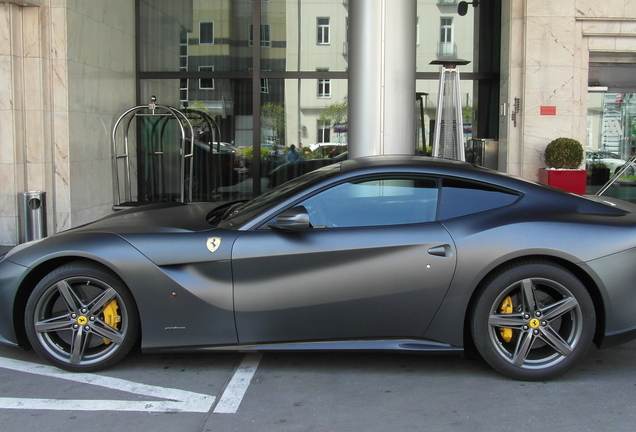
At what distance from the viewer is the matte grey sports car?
14.7ft

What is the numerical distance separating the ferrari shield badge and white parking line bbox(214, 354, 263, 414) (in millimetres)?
856

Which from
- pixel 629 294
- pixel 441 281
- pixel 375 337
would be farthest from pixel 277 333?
pixel 629 294

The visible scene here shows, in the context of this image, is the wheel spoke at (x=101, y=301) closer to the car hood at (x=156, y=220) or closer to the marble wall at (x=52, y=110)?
the car hood at (x=156, y=220)

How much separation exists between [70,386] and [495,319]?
2.72m

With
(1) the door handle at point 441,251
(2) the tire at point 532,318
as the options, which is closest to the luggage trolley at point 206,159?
(1) the door handle at point 441,251

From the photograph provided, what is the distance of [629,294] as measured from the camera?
4.51 m

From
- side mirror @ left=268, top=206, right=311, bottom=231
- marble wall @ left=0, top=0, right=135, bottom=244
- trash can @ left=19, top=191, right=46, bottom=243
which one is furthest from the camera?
marble wall @ left=0, top=0, right=135, bottom=244

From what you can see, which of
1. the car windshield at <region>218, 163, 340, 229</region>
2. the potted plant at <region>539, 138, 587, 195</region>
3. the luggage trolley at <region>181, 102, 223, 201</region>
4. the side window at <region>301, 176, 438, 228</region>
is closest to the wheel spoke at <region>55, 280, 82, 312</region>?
the car windshield at <region>218, 163, 340, 229</region>

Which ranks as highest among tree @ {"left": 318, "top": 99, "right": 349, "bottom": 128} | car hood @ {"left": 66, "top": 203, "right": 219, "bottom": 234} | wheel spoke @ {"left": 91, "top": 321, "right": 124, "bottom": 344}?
tree @ {"left": 318, "top": 99, "right": 349, "bottom": 128}

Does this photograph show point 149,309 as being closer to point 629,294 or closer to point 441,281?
point 441,281

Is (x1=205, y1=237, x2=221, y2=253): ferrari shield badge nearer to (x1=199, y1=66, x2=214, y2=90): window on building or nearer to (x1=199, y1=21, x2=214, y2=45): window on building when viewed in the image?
Result: (x1=199, y1=66, x2=214, y2=90): window on building

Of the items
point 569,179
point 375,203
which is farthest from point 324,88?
point 375,203

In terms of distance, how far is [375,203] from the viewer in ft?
15.4

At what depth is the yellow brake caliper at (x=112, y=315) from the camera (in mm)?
4664
